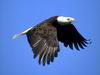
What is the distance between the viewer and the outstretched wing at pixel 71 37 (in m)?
18.8

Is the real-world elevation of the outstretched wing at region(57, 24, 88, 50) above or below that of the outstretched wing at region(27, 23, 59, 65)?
above

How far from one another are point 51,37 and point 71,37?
2474 millimetres

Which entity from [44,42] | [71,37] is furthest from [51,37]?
[71,37]

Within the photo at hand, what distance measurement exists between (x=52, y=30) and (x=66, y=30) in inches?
64.9

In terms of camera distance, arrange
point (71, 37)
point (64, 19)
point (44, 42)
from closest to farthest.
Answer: point (44, 42) < point (64, 19) < point (71, 37)

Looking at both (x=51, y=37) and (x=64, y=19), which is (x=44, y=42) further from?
(x=64, y=19)

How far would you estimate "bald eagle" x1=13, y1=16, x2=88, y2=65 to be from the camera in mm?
16344

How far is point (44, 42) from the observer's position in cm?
1689

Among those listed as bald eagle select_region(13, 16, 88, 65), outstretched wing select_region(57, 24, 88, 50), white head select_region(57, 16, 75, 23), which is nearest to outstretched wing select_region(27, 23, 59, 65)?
bald eagle select_region(13, 16, 88, 65)

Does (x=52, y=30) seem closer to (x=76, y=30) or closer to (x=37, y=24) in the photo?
(x=37, y=24)

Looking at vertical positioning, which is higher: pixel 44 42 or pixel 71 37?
pixel 71 37

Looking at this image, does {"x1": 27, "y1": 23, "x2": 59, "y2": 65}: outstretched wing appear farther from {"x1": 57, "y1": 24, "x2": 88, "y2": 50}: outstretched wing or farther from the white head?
{"x1": 57, "y1": 24, "x2": 88, "y2": 50}: outstretched wing

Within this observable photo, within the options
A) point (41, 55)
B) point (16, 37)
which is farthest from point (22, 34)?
point (41, 55)

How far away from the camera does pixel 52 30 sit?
56.9 ft
